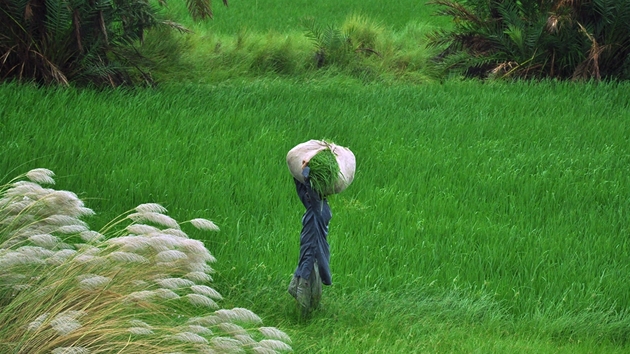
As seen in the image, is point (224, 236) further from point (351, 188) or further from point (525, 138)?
point (525, 138)

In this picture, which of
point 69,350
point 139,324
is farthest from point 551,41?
point 69,350

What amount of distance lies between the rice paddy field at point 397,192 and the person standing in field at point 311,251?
0.56ft

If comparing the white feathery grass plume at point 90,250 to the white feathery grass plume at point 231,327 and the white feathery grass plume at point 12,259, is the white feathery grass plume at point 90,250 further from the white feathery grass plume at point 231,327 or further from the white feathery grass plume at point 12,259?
the white feathery grass plume at point 231,327

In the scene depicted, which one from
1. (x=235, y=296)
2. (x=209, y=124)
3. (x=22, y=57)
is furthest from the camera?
(x=22, y=57)

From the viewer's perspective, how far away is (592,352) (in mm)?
4461

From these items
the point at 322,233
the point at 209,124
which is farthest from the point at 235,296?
the point at 209,124

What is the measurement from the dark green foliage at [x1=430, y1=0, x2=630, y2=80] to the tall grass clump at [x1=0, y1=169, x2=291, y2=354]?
25.0 feet

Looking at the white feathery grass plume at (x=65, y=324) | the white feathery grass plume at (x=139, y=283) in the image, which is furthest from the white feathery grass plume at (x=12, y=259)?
the white feathery grass plume at (x=139, y=283)

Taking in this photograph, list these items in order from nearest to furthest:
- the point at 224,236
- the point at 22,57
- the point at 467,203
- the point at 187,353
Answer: the point at 187,353
the point at 224,236
the point at 467,203
the point at 22,57

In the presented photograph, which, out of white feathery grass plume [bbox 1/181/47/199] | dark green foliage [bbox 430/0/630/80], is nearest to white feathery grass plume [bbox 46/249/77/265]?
white feathery grass plume [bbox 1/181/47/199]

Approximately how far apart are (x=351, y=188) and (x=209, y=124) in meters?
1.73

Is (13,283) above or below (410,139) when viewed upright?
above

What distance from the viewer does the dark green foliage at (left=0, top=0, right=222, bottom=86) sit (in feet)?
28.4

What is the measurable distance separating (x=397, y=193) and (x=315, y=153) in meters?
2.21
